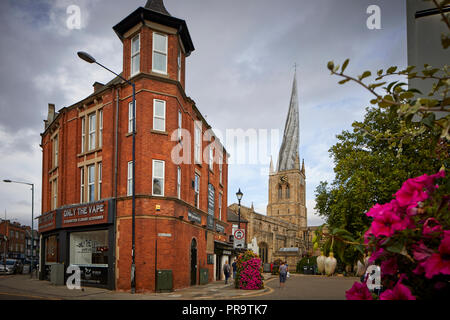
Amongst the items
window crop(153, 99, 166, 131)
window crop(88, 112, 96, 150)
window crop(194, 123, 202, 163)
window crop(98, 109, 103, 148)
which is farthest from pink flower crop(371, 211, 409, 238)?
window crop(194, 123, 202, 163)

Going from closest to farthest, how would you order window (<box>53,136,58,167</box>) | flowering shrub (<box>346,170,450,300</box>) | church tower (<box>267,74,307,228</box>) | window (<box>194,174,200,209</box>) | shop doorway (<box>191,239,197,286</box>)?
flowering shrub (<box>346,170,450,300</box>) → shop doorway (<box>191,239,197,286</box>) → window (<box>194,174,200,209</box>) → window (<box>53,136,58,167</box>) → church tower (<box>267,74,307,228</box>)

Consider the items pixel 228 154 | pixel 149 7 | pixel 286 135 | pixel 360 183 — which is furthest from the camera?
pixel 286 135

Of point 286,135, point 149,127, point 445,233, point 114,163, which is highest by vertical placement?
point 286,135

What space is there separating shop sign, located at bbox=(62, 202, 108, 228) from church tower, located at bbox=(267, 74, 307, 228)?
300ft

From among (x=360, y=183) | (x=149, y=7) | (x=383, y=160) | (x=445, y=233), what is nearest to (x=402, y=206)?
(x=445, y=233)

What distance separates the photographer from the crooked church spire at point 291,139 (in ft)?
373

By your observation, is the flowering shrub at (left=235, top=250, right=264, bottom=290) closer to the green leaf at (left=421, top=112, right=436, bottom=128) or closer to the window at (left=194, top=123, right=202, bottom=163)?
the window at (left=194, top=123, right=202, bottom=163)

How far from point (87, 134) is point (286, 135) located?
95.1 metres

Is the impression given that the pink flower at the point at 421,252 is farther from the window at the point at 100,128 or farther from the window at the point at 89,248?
the window at the point at 100,128

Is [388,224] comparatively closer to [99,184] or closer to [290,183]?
→ [99,184]

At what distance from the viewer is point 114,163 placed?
2156 cm

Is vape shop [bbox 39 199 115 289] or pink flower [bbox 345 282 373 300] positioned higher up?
pink flower [bbox 345 282 373 300]

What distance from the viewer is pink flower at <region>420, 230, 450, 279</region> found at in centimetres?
129
